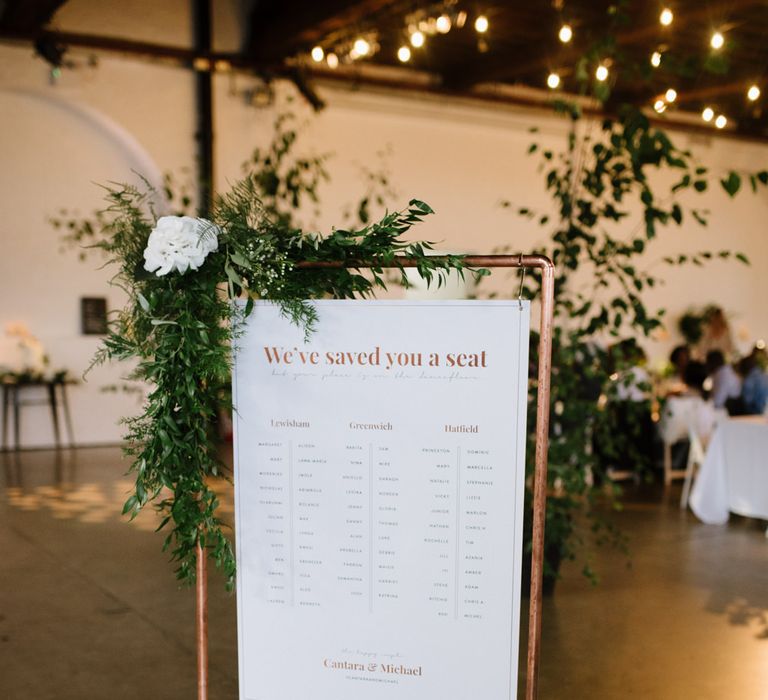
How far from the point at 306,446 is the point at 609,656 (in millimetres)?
2175

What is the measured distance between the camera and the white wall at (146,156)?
8.75 m

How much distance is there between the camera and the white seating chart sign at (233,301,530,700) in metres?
1.92

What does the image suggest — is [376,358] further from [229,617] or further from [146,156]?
[146,156]

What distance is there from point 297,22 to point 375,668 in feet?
25.1

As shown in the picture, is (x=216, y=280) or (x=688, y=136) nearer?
(x=216, y=280)

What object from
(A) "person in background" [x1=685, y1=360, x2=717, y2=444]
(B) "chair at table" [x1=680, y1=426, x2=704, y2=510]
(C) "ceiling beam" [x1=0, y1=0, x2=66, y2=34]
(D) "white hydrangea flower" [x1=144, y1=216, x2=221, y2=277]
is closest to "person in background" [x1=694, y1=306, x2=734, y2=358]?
(A) "person in background" [x1=685, y1=360, x2=717, y2=444]

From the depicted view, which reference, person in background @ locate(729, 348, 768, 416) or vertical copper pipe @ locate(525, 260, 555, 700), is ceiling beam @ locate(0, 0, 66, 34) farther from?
vertical copper pipe @ locate(525, 260, 555, 700)

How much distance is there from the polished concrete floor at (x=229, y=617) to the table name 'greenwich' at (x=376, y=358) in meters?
1.76

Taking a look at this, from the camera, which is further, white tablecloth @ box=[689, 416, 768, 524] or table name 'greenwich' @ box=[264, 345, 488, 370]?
white tablecloth @ box=[689, 416, 768, 524]

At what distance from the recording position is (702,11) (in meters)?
7.89

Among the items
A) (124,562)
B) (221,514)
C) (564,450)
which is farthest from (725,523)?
(124,562)

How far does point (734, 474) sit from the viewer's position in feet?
20.0

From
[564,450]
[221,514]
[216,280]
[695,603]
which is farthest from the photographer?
[221,514]

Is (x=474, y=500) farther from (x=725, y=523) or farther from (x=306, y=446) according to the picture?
(x=725, y=523)
